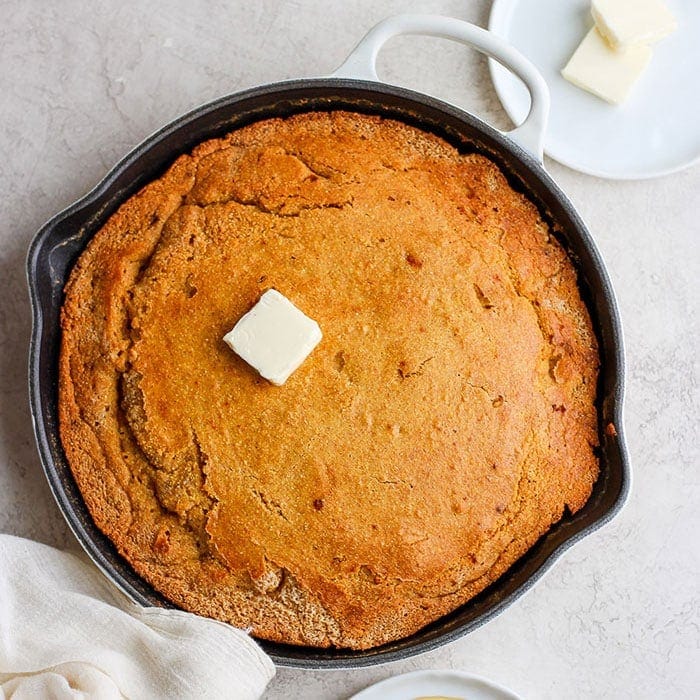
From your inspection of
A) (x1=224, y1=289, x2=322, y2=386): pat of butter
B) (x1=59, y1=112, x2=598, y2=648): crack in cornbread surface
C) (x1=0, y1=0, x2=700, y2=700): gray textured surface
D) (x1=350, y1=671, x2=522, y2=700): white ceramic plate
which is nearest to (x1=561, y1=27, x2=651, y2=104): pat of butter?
(x1=0, y1=0, x2=700, y2=700): gray textured surface

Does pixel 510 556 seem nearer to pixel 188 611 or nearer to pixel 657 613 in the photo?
pixel 657 613

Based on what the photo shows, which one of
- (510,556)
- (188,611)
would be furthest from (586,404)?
(188,611)

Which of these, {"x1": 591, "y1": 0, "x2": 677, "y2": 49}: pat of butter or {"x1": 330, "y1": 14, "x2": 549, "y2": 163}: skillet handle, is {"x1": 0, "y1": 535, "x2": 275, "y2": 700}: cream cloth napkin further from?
{"x1": 591, "y1": 0, "x2": 677, "y2": 49}: pat of butter

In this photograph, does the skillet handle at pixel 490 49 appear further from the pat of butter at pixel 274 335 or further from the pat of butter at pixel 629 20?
the pat of butter at pixel 274 335

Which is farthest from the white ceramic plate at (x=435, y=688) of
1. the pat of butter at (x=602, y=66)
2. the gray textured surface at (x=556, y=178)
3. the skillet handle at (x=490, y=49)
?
the pat of butter at (x=602, y=66)

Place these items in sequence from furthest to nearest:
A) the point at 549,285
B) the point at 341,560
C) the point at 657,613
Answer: the point at 657,613 < the point at 549,285 < the point at 341,560

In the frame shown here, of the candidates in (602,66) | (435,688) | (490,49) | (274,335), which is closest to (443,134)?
(490,49)
